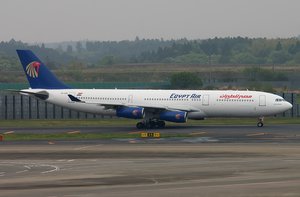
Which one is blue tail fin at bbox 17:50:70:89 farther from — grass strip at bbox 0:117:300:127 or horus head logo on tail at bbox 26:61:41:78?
grass strip at bbox 0:117:300:127

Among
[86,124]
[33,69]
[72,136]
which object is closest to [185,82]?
[86,124]

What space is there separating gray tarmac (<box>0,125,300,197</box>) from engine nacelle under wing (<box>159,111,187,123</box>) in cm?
738

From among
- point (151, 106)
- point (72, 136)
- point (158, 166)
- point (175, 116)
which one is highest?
point (151, 106)

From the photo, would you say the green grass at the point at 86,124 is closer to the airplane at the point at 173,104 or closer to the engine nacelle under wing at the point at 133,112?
the airplane at the point at 173,104

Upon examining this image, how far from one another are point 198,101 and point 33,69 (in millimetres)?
16595

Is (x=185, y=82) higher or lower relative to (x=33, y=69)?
lower

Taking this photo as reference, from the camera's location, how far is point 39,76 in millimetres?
80375

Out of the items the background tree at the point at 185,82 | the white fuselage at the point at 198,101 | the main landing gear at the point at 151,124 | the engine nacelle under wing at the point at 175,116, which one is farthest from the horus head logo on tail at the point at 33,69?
the background tree at the point at 185,82

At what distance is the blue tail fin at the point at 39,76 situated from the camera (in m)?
80.2

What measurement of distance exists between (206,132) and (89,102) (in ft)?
44.2

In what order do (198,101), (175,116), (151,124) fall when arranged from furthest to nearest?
(151,124), (198,101), (175,116)

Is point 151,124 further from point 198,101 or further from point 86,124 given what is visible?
point 86,124

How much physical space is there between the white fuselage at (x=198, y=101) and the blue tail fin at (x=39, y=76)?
297 cm

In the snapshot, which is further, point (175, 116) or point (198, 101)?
point (198, 101)
